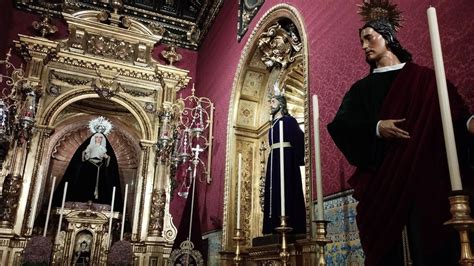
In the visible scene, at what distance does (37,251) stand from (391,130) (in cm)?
533

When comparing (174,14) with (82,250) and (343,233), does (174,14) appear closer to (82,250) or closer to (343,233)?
(82,250)

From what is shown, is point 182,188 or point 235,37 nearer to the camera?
point 235,37

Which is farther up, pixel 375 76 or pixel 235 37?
pixel 235 37

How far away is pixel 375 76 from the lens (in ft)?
6.36

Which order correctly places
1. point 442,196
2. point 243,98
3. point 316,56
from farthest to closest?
1. point 243,98
2. point 316,56
3. point 442,196

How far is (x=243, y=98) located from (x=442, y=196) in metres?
4.20

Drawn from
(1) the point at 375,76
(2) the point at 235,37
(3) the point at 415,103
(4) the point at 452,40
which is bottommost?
(3) the point at 415,103

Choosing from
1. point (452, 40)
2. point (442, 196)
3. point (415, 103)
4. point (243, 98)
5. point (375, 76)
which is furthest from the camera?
point (243, 98)

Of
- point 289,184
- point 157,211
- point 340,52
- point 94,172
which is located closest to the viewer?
point 340,52

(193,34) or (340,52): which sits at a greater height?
(193,34)

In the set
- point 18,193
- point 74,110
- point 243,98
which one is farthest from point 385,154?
point 74,110

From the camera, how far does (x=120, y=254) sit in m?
5.93

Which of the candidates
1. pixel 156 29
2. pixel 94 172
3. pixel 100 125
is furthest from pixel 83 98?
pixel 156 29

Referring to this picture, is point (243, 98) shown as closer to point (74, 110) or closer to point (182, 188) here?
point (182, 188)
